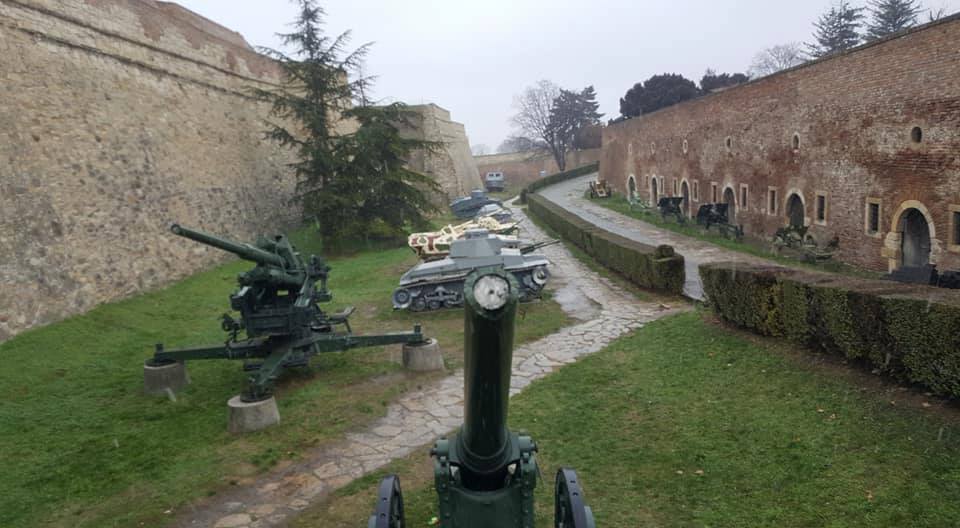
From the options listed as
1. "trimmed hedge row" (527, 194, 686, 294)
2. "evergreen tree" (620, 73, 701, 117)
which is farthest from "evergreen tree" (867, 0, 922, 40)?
"trimmed hedge row" (527, 194, 686, 294)

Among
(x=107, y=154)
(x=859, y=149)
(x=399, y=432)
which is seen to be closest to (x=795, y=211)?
(x=859, y=149)

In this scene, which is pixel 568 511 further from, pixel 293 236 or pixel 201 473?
pixel 293 236

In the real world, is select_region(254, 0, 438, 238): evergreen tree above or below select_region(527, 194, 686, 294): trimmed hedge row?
above

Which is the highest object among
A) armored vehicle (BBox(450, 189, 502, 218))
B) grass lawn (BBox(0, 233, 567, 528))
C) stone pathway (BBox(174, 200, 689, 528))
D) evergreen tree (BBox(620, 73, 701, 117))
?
evergreen tree (BBox(620, 73, 701, 117))

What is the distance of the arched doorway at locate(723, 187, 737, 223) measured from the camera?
69.4 ft

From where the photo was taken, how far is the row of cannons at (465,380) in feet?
7.89

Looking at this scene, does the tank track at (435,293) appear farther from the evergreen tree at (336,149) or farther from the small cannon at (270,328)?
the evergreen tree at (336,149)

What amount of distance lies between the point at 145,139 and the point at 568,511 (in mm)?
14148

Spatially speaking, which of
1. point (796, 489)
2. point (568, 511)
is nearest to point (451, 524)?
point (568, 511)

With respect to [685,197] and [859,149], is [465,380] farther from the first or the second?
[685,197]

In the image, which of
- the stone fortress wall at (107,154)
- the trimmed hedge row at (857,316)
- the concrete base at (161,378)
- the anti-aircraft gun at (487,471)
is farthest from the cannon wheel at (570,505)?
Answer: the stone fortress wall at (107,154)

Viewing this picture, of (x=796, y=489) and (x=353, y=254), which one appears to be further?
(x=353, y=254)

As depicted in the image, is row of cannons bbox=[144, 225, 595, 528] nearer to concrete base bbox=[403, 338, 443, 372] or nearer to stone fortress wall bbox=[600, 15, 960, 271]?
concrete base bbox=[403, 338, 443, 372]

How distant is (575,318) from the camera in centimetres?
1073
